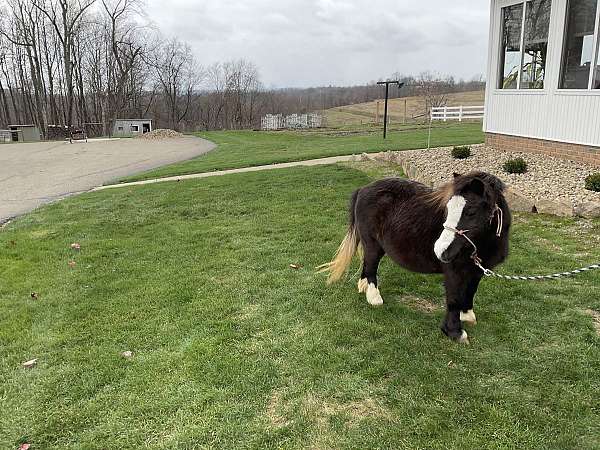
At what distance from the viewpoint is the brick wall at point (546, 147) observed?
27.4ft

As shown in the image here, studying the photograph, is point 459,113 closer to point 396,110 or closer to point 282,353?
point 396,110

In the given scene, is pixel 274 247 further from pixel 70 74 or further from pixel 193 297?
pixel 70 74

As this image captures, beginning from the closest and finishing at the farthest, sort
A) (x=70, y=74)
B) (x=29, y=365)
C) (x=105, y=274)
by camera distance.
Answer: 1. (x=29, y=365)
2. (x=105, y=274)
3. (x=70, y=74)

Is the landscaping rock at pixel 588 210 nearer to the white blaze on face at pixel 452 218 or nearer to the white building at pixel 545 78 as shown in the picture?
the white building at pixel 545 78

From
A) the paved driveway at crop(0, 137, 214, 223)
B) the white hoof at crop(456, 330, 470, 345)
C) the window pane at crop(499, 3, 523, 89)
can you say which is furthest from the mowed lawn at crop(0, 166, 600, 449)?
the window pane at crop(499, 3, 523, 89)

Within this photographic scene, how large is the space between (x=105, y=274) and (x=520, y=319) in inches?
170

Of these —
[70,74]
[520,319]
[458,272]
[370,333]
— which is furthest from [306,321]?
[70,74]

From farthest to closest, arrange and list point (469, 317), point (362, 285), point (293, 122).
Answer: point (293, 122), point (362, 285), point (469, 317)

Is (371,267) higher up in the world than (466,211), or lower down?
lower down

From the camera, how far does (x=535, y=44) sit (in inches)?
383

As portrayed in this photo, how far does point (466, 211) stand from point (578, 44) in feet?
26.4

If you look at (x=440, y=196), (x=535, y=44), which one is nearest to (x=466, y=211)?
(x=440, y=196)

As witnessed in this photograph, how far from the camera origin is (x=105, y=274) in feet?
17.1

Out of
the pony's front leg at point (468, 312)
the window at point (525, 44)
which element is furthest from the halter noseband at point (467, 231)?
the window at point (525, 44)
